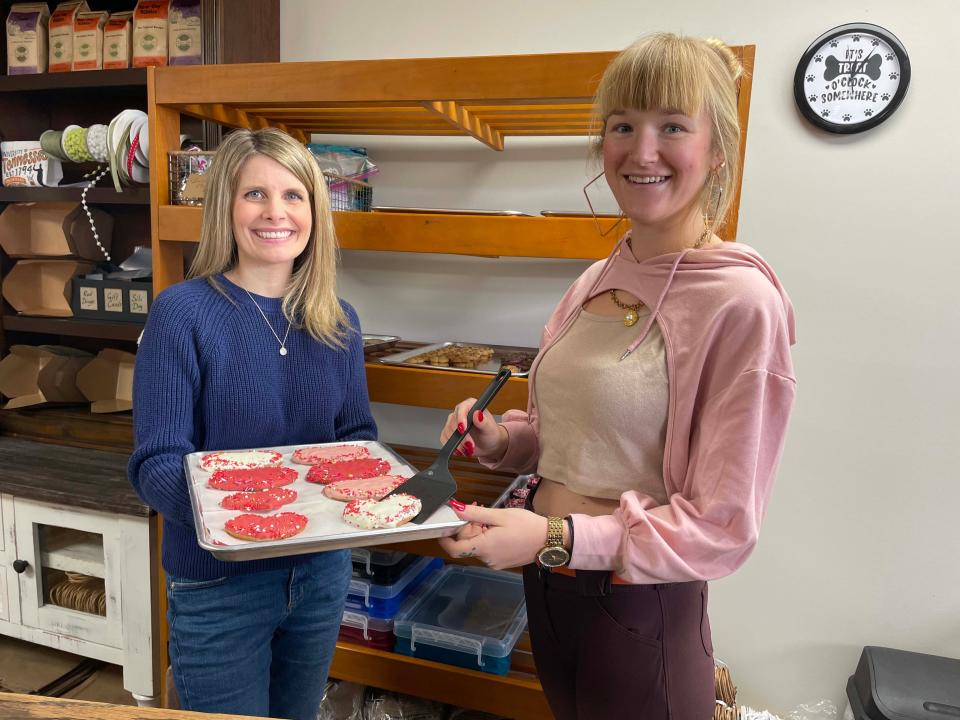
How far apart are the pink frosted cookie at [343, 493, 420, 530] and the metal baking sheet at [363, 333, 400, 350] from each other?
102 cm

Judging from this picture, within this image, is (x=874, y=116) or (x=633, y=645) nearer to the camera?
(x=633, y=645)

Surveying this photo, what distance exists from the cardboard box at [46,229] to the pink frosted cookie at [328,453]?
1631 millimetres

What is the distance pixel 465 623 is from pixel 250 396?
3.35 ft

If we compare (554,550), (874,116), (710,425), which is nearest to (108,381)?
(554,550)

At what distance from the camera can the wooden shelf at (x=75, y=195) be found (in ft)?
6.93

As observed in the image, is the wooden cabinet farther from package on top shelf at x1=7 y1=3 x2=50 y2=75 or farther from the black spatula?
package on top shelf at x1=7 y1=3 x2=50 y2=75

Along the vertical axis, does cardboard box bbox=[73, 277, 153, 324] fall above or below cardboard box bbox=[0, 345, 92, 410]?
above

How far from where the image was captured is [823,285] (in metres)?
1.96

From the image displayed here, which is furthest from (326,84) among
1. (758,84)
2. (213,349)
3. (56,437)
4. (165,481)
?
(56,437)

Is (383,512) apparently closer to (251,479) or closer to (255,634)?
(251,479)

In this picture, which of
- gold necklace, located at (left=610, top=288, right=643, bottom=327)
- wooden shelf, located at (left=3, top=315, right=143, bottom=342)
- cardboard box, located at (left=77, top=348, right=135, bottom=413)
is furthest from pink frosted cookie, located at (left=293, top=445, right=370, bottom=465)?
cardboard box, located at (left=77, top=348, right=135, bottom=413)

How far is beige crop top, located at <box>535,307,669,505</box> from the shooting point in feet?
3.07

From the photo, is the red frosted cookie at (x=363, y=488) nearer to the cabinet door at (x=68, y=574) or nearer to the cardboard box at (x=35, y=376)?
the cabinet door at (x=68, y=574)

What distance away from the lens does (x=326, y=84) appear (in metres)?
1.62
